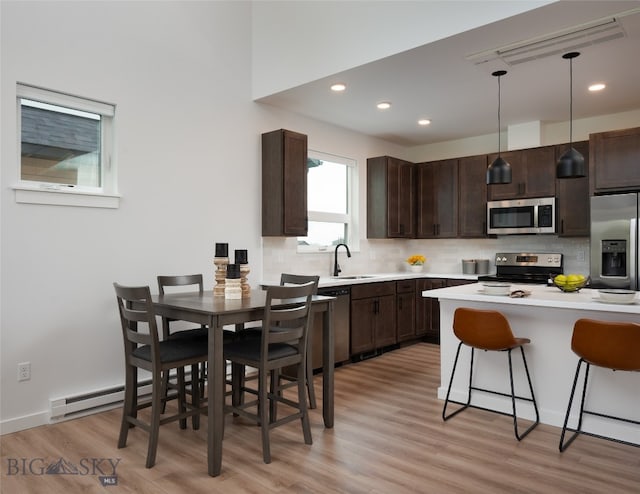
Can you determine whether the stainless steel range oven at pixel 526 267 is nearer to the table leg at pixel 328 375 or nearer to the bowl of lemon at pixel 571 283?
the bowl of lemon at pixel 571 283

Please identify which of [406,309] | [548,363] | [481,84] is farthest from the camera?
[406,309]

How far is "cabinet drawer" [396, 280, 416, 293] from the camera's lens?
18.5 feet

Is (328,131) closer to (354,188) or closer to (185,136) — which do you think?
(354,188)

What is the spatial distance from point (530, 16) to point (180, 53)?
9.05 ft

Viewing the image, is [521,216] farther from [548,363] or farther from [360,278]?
[548,363]

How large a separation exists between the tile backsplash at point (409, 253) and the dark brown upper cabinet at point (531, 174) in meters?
0.60

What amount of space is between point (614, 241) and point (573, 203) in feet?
2.63

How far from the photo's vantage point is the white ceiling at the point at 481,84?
3146 mm

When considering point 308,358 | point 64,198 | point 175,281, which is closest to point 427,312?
point 308,358

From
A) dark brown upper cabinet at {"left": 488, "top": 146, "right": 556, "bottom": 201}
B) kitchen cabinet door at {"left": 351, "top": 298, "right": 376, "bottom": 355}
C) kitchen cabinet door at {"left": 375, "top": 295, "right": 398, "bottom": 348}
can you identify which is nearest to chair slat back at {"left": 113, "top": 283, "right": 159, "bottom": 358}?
kitchen cabinet door at {"left": 351, "top": 298, "right": 376, "bottom": 355}

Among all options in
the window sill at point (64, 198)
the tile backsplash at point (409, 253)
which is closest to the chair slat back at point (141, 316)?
the window sill at point (64, 198)

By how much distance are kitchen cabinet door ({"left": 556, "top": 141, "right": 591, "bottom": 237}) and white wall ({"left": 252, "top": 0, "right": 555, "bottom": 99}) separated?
2579 mm

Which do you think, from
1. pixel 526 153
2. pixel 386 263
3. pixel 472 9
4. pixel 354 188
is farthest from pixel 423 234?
pixel 472 9

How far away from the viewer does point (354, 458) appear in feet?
8.78
